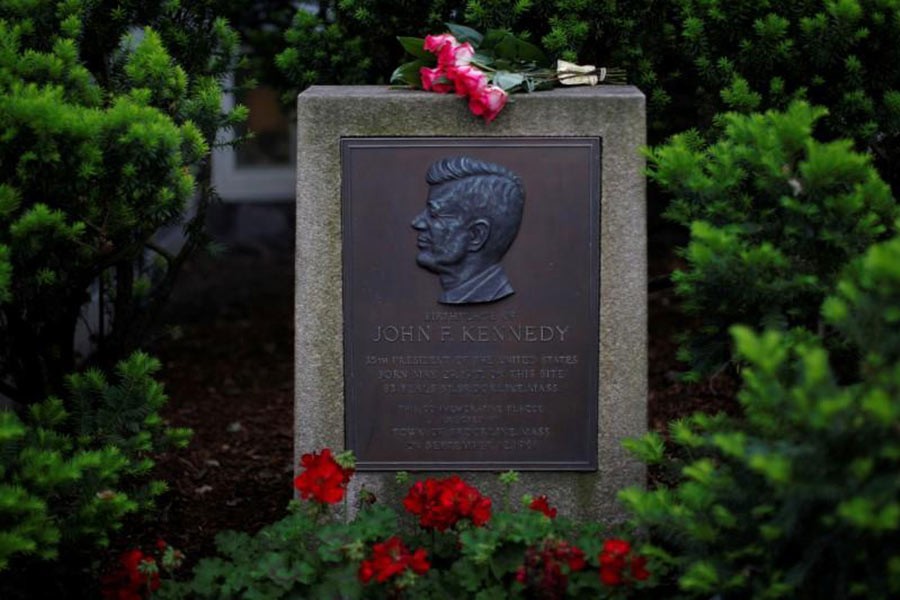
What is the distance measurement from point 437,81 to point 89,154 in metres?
1.12

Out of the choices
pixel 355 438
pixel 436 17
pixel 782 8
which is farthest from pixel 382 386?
pixel 782 8

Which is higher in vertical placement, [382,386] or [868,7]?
[868,7]

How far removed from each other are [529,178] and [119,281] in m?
1.69

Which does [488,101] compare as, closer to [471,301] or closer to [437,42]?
[437,42]

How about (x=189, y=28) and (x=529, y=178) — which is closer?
(x=529, y=178)

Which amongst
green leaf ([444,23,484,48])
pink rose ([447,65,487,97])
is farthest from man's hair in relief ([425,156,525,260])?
green leaf ([444,23,484,48])

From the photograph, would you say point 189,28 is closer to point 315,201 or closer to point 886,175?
point 315,201

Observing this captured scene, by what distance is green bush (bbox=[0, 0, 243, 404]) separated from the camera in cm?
346

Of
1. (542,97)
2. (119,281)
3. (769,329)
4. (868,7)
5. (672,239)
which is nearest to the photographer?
(769,329)

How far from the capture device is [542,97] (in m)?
3.83

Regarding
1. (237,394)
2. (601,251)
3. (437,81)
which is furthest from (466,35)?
(237,394)

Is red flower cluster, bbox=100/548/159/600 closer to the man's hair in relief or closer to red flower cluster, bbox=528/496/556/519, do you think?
red flower cluster, bbox=528/496/556/519

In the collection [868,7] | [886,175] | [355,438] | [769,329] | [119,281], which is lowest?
[355,438]

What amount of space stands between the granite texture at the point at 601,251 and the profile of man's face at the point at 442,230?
0.66ft
